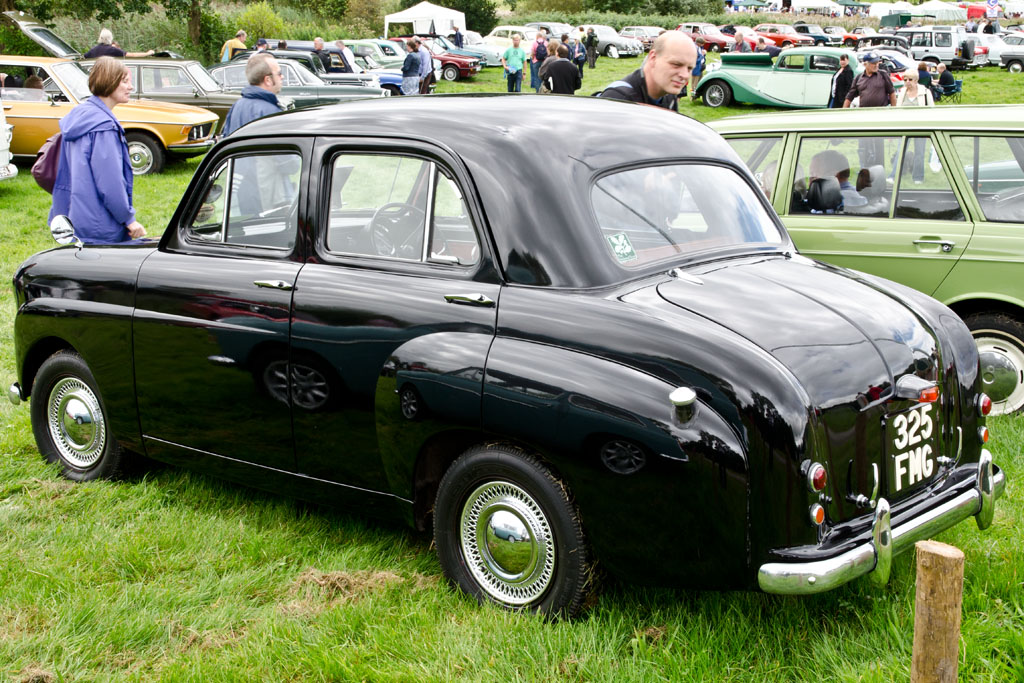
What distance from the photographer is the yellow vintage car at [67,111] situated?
1473 cm

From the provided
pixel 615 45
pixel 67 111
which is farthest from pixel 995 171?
pixel 615 45

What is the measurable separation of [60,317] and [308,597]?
200cm

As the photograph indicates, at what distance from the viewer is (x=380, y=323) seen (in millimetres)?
3727

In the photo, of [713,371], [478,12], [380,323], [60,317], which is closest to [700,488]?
[713,371]

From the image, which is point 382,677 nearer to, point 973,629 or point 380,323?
point 380,323

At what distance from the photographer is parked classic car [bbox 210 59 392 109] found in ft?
61.8

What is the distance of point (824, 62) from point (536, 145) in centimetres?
2310

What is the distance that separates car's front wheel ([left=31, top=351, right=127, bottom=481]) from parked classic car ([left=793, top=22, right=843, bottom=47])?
46.1 metres

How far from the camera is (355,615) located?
360 cm

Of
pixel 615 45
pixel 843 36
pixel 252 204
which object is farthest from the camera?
pixel 843 36

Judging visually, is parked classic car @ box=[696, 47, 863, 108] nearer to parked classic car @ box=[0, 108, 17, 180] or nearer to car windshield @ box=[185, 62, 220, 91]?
car windshield @ box=[185, 62, 220, 91]

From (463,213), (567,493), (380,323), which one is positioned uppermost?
A: (463,213)

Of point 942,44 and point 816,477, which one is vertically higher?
point 942,44

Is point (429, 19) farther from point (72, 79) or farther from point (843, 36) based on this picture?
point (72, 79)
